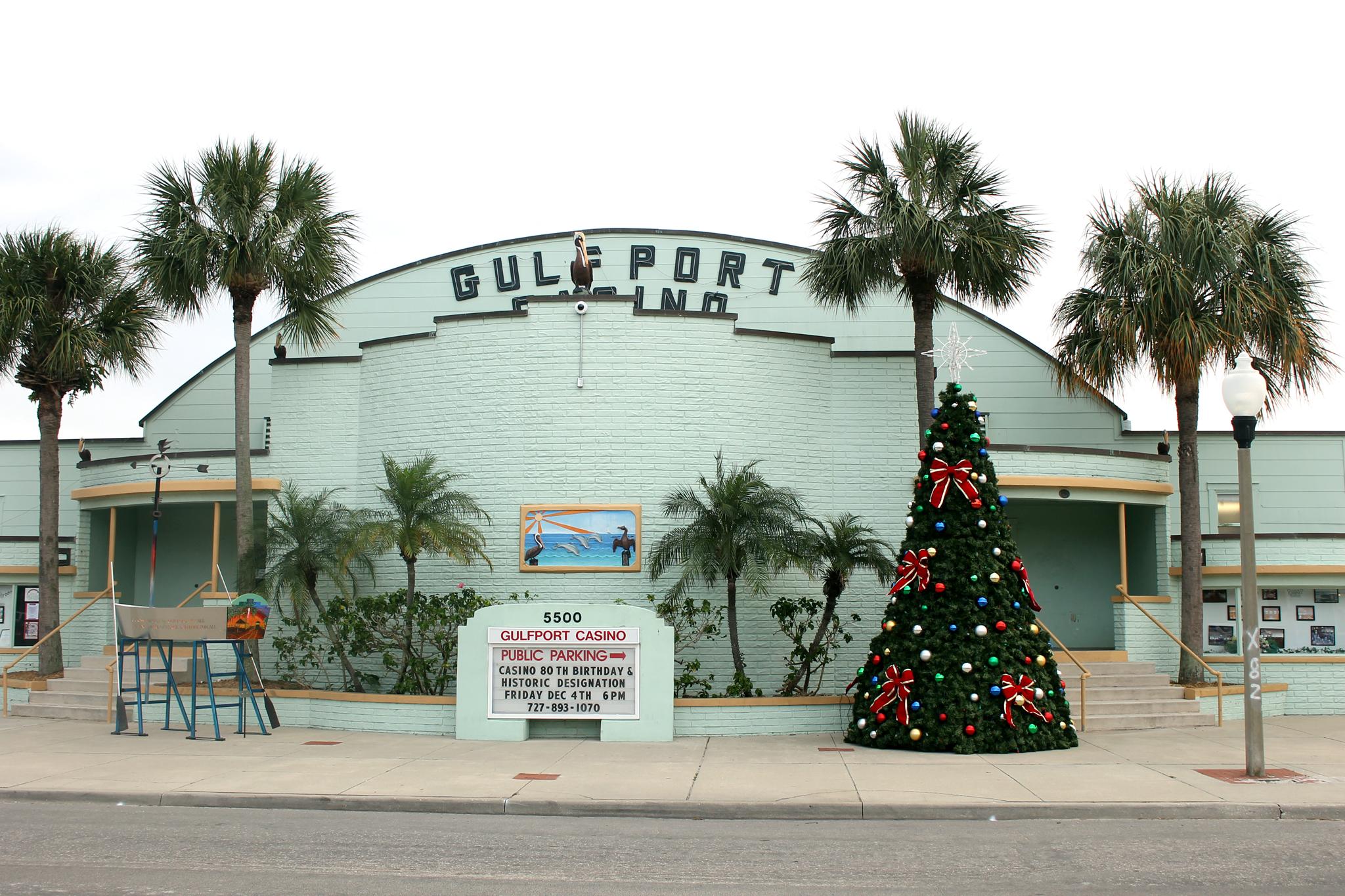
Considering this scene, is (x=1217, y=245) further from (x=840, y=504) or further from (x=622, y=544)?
(x=622, y=544)

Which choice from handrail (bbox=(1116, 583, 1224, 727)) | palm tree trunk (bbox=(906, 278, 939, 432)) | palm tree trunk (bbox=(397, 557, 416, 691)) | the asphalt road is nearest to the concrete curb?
the asphalt road

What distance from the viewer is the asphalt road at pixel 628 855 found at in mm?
8062

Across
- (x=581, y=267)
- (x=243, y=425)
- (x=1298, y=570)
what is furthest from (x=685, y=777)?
(x=1298, y=570)

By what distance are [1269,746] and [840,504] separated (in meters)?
7.39

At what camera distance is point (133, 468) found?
21547mm

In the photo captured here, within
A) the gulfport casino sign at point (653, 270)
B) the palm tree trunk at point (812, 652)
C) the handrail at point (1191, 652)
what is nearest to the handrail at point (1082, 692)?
the handrail at point (1191, 652)

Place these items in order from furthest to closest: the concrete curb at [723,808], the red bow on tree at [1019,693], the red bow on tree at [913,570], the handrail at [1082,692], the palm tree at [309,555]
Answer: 1. the palm tree at [309,555]
2. the handrail at [1082,692]
3. the red bow on tree at [913,570]
4. the red bow on tree at [1019,693]
5. the concrete curb at [723,808]

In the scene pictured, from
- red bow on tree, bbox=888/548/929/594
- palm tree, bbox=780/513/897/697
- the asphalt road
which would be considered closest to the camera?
the asphalt road

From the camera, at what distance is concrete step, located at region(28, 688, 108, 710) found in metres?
19.3

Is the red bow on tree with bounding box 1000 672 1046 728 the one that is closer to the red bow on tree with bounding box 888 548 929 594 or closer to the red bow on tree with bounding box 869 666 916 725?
the red bow on tree with bounding box 869 666 916 725

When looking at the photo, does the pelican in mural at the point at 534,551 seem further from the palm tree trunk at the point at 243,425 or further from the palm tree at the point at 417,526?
the palm tree trunk at the point at 243,425

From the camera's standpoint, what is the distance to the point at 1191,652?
734 inches

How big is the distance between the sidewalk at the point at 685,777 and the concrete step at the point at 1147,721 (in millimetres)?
281

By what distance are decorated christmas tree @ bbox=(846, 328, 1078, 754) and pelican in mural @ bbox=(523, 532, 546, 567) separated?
5790mm
